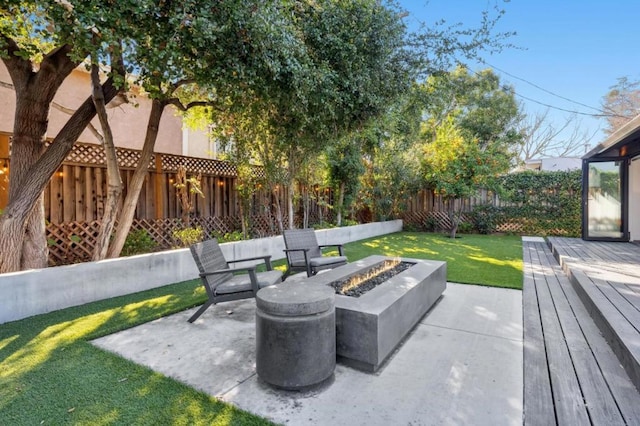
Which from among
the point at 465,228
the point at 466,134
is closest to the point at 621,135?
the point at 465,228

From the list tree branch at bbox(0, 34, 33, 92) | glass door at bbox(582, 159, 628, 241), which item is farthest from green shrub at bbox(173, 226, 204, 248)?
glass door at bbox(582, 159, 628, 241)

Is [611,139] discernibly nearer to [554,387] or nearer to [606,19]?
[554,387]

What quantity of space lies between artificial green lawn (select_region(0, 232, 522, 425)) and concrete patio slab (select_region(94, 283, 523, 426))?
136 mm

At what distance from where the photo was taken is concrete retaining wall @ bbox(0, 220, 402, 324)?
3.64 meters

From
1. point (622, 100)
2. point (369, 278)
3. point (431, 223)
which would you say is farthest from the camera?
point (622, 100)

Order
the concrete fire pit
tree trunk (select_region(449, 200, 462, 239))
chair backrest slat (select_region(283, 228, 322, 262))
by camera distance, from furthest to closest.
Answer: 1. tree trunk (select_region(449, 200, 462, 239))
2. chair backrest slat (select_region(283, 228, 322, 262))
3. the concrete fire pit

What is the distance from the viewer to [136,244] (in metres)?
6.05

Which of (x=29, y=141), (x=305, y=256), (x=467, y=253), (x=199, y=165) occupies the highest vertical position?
(x=199, y=165)

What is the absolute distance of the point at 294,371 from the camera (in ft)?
7.40

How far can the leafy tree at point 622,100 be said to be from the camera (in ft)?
66.6

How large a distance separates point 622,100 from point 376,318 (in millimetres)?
27178

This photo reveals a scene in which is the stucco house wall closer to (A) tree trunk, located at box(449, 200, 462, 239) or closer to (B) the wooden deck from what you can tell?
(B) the wooden deck

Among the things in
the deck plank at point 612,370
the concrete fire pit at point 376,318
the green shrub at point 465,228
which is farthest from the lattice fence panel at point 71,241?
the green shrub at point 465,228

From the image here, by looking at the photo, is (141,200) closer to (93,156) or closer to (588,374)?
(93,156)
